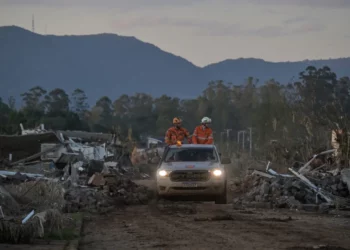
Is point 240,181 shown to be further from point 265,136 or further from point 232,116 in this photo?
point 232,116

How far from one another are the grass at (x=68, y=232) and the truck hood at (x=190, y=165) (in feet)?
15.9

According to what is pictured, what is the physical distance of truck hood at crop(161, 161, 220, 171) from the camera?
2200 centimetres

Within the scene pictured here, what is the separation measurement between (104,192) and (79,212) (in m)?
3.86

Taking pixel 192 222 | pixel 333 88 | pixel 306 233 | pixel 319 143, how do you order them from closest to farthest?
1. pixel 306 233
2. pixel 192 222
3. pixel 319 143
4. pixel 333 88

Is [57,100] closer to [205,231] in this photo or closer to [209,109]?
[209,109]

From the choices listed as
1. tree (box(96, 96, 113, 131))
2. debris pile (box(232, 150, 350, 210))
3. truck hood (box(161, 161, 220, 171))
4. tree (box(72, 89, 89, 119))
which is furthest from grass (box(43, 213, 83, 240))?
tree (box(72, 89, 89, 119))

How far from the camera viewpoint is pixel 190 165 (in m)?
22.1

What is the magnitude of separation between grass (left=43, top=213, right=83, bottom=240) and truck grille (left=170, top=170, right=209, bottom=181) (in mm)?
4697

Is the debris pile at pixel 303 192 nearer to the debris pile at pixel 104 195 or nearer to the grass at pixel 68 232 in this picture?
the debris pile at pixel 104 195

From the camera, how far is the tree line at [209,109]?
62750 mm

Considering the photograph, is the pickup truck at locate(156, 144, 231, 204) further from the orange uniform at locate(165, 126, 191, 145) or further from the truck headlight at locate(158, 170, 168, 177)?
the orange uniform at locate(165, 126, 191, 145)

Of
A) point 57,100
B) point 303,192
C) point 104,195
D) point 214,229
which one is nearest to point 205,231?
point 214,229

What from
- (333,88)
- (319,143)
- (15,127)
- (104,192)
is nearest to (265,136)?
(15,127)

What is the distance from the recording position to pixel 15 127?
212 feet
